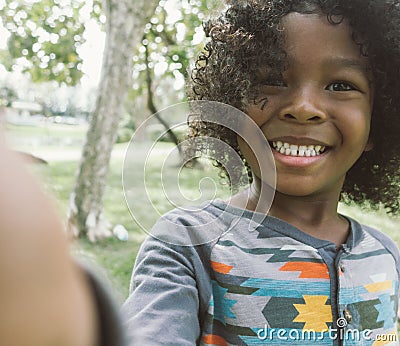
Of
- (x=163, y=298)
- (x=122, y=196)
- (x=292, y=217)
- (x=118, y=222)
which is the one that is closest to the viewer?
(x=163, y=298)

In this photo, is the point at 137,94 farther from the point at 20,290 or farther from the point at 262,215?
the point at 20,290

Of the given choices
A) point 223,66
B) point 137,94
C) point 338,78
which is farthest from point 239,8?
point 137,94

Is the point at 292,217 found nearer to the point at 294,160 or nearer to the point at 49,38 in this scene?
the point at 294,160

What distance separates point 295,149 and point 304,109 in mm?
74

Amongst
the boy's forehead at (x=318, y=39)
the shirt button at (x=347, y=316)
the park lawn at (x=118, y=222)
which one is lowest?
the park lawn at (x=118, y=222)

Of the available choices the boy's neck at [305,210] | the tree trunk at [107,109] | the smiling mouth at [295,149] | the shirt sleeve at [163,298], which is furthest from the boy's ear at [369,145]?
the tree trunk at [107,109]

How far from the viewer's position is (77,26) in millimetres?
4625

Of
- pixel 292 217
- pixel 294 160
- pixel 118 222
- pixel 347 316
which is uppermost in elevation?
pixel 294 160

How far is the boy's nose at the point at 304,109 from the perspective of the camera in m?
0.89

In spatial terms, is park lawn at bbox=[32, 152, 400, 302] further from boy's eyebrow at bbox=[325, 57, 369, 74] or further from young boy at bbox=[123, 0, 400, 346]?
boy's eyebrow at bbox=[325, 57, 369, 74]

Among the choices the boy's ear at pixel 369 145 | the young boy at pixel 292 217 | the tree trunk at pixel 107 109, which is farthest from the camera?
the tree trunk at pixel 107 109

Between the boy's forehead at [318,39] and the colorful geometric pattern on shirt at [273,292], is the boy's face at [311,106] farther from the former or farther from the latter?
the colorful geometric pattern on shirt at [273,292]

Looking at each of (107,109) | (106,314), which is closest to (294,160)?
(106,314)

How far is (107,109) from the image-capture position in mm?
3178
